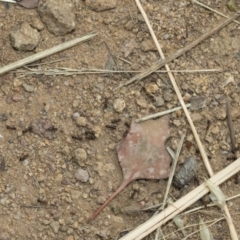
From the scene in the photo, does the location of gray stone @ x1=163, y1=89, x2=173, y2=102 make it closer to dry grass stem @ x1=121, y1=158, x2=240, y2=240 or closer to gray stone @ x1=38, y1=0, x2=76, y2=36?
dry grass stem @ x1=121, y1=158, x2=240, y2=240

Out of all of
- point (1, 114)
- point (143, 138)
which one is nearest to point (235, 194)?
point (143, 138)

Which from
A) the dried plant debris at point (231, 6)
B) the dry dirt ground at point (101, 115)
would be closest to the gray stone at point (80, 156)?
the dry dirt ground at point (101, 115)

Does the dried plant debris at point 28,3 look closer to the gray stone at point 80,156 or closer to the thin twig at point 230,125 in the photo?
the gray stone at point 80,156

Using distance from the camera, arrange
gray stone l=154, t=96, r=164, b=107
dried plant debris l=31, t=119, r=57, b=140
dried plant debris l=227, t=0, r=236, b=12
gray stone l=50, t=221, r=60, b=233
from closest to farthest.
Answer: gray stone l=50, t=221, r=60, b=233
dried plant debris l=31, t=119, r=57, b=140
gray stone l=154, t=96, r=164, b=107
dried plant debris l=227, t=0, r=236, b=12

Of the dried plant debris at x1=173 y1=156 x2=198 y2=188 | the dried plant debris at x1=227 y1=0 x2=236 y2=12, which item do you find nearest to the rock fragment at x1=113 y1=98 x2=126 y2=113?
the dried plant debris at x1=173 y1=156 x2=198 y2=188

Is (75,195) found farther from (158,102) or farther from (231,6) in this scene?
(231,6)

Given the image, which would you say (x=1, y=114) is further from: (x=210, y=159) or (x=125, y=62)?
(x=210, y=159)

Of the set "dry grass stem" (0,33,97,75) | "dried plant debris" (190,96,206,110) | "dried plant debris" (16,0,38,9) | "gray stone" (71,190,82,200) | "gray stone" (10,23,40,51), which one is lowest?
"gray stone" (71,190,82,200)
